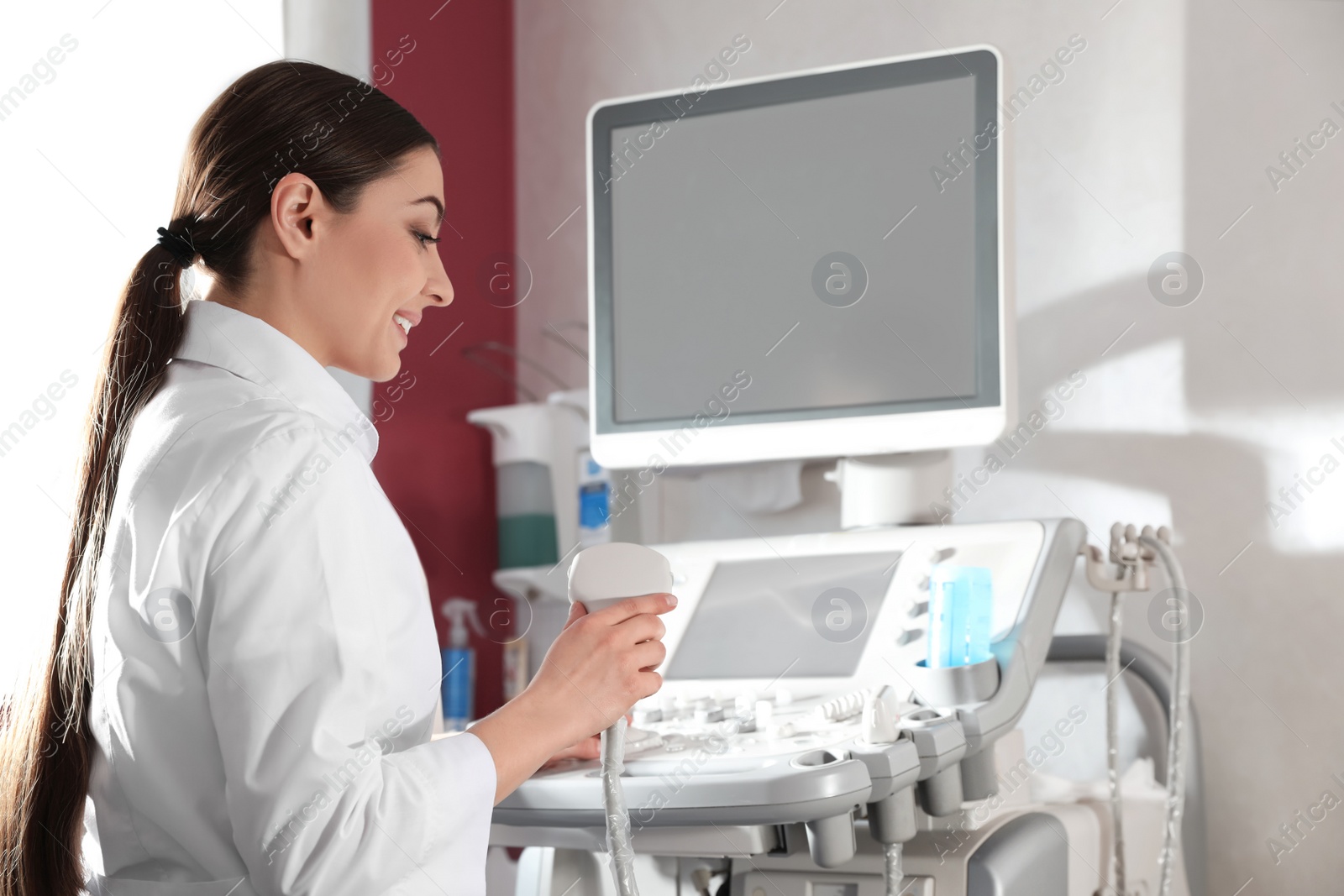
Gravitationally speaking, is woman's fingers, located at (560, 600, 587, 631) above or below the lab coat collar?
below

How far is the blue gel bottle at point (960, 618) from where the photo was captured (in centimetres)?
107

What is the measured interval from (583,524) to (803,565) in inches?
26.5

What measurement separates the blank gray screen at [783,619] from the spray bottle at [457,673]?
29.4 inches

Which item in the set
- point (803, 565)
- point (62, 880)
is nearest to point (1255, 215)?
point (803, 565)

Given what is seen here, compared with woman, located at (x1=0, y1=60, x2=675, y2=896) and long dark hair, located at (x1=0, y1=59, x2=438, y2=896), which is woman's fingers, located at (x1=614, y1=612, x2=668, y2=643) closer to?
woman, located at (x1=0, y1=60, x2=675, y2=896)

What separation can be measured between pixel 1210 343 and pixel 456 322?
125cm

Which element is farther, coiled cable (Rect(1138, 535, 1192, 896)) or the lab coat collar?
coiled cable (Rect(1138, 535, 1192, 896))

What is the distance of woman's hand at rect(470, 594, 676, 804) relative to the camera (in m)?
0.80

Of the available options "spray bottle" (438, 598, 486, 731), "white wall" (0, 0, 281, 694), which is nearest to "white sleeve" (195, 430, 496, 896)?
"white wall" (0, 0, 281, 694)

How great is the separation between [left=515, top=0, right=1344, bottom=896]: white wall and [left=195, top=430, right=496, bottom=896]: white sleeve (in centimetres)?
96

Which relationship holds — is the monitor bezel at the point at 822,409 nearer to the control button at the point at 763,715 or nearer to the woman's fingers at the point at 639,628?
the control button at the point at 763,715

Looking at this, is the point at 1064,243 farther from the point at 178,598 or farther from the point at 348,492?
the point at 178,598

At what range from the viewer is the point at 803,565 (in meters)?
1.33

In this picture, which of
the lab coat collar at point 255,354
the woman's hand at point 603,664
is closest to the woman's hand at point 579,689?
the woman's hand at point 603,664
